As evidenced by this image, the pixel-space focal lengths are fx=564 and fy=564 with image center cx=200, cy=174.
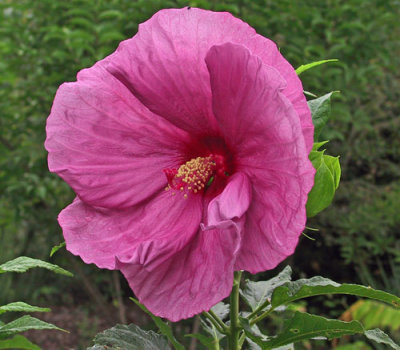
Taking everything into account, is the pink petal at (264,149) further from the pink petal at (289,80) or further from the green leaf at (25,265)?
the green leaf at (25,265)

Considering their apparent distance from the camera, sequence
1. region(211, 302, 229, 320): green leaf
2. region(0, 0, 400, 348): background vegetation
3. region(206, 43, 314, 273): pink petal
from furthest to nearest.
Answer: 1. region(0, 0, 400, 348): background vegetation
2. region(211, 302, 229, 320): green leaf
3. region(206, 43, 314, 273): pink petal

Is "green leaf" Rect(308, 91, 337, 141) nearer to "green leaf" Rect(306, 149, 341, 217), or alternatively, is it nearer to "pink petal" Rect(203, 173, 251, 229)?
"green leaf" Rect(306, 149, 341, 217)

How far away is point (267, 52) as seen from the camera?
0.80 meters

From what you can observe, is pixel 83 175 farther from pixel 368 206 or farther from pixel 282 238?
pixel 368 206

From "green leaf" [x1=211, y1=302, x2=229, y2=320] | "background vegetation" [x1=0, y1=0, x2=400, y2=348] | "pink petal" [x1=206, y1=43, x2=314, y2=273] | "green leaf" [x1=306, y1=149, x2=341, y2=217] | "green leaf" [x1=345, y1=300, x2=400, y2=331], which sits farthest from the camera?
"background vegetation" [x1=0, y1=0, x2=400, y2=348]

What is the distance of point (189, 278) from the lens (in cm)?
79

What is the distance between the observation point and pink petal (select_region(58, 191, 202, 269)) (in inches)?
31.8

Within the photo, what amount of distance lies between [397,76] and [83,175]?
14.8ft

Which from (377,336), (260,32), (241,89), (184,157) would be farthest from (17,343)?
(260,32)

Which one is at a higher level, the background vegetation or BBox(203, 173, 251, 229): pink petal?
BBox(203, 173, 251, 229): pink petal

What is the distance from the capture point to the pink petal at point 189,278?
2.44ft

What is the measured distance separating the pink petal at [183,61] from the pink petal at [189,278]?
193 millimetres

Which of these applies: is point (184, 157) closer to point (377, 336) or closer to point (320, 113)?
point (320, 113)

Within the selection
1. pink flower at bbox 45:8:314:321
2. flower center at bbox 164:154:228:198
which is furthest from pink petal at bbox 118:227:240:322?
flower center at bbox 164:154:228:198
